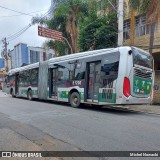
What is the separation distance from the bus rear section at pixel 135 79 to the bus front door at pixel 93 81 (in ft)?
5.37

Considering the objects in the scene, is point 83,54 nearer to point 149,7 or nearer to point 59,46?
point 149,7

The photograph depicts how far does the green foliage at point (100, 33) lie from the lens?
19203mm

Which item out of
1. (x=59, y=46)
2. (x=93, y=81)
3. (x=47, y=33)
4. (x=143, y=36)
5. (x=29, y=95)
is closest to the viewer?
(x=93, y=81)

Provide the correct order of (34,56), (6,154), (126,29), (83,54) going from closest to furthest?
(6,154) → (83,54) → (126,29) → (34,56)

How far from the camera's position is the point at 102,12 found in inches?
859

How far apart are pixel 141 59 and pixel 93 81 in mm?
2739

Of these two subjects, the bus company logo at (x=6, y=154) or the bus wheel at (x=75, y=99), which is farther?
the bus wheel at (x=75, y=99)

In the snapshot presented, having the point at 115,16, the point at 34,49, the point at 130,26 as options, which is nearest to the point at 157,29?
the point at 130,26

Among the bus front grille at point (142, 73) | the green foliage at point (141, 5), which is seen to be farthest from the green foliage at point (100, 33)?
the bus front grille at point (142, 73)

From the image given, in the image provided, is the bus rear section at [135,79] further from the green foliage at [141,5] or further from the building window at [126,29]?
the building window at [126,29]

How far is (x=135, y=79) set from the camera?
11242mm

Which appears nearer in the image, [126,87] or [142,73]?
[126,87]

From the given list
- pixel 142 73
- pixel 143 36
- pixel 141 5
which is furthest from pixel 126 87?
pixel 143 36

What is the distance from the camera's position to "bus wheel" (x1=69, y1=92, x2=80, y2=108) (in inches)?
534
